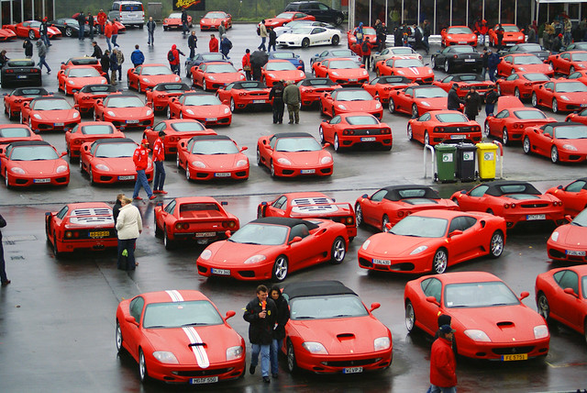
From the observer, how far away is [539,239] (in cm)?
2189

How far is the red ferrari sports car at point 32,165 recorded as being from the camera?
88.5 feet

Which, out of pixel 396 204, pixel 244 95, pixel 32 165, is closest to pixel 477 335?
pixel 396 204

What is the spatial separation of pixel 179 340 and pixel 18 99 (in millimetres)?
25441

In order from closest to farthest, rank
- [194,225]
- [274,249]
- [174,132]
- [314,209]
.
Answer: [274,249]
[194,225]
[314,209]
[174,132]

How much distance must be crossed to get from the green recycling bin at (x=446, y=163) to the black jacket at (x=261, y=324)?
47.2 feet

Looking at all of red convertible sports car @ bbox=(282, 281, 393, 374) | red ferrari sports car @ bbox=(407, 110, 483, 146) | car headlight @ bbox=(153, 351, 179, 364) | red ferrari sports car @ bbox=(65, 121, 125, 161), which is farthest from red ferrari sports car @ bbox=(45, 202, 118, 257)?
red ferrari sports car @ bbox=(407, 110, 483, 146)

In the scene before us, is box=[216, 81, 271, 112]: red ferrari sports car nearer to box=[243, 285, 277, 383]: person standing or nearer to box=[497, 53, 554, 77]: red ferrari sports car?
box=[497, 53, 554, 77]: red ferrari sports car

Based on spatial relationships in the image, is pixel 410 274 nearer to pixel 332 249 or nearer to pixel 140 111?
pixel 332 249

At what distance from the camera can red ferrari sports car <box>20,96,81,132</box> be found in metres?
34.5

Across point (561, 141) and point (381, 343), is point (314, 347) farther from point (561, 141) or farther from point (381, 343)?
point (561, 141)

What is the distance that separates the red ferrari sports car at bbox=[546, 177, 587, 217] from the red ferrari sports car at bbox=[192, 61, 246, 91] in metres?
20.7

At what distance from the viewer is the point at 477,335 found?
46.5 feet

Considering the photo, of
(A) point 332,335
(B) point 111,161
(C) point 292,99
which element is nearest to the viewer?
(A) point 332,335

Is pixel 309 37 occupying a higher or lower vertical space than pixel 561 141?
higher
